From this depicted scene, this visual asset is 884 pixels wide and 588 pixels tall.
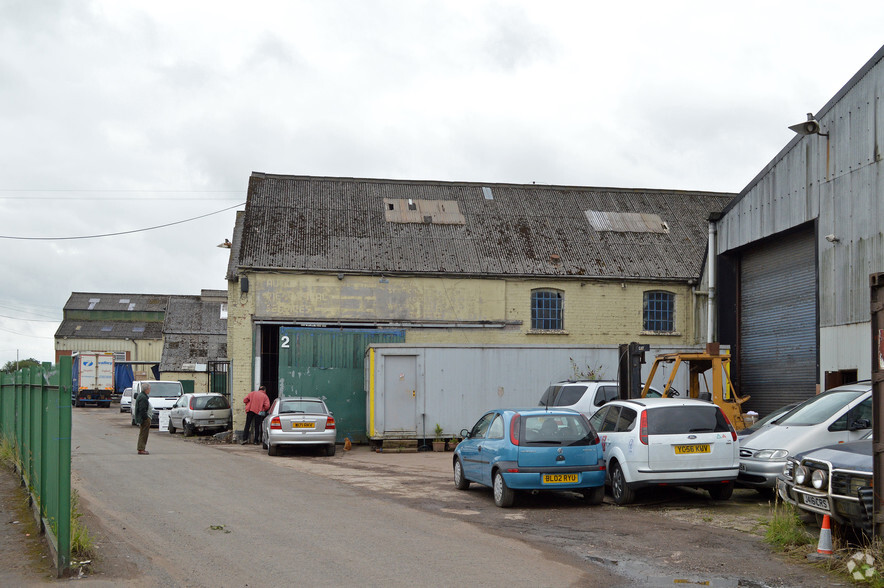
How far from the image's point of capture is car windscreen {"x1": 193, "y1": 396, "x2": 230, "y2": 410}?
95.3 ft

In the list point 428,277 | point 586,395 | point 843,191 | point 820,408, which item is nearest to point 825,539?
point 820,408

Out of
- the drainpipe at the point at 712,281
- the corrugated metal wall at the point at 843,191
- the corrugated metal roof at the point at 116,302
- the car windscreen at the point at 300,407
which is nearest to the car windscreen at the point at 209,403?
the car windscreen at the point at 300,407

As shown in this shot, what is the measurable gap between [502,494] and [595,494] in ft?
4.53

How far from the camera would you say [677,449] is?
12.1 m

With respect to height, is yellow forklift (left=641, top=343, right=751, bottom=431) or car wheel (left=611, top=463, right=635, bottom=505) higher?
yellow forklift (left=641, top=343, right=751, bottom=431)

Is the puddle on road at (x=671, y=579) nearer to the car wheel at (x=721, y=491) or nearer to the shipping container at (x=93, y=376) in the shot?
the car wheel at (x=721, y=491)

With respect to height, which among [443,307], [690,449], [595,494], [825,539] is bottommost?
[595,494]

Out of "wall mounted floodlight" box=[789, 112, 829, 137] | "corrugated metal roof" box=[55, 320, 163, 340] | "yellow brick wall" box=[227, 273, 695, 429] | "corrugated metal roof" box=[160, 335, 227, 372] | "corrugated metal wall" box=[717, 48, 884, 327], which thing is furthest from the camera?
"corrugated metal roof" box=[55, 320, 163, 340]

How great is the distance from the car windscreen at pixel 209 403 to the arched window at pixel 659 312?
1480 centimetres

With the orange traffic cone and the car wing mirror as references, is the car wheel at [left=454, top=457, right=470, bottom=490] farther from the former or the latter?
the orange traffic cone

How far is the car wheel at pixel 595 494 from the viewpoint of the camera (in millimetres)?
12633

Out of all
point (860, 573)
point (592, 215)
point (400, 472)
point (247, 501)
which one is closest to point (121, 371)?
point (592, 215)

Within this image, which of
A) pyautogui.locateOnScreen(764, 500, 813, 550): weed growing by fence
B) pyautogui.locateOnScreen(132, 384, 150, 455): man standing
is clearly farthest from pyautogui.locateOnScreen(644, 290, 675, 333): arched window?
pyautogui.locateOnScreen(764, 500, 813, 550): weed growing by fence

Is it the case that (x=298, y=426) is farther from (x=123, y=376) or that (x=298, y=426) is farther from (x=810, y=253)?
(x=123, y=376)
